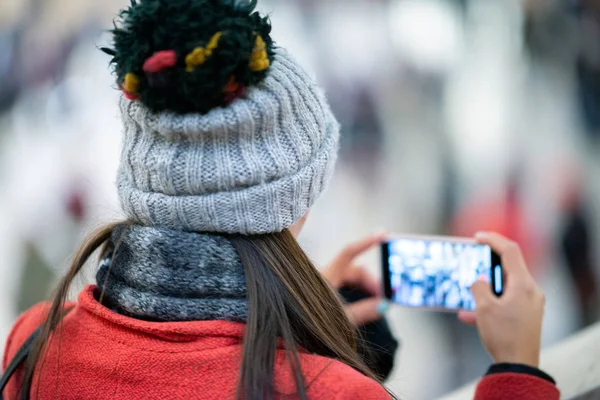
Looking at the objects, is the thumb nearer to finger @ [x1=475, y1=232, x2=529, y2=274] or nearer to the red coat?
finger @ [x1=475, y1=232, x2=529, y2=274]

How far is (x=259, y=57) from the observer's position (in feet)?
2.79

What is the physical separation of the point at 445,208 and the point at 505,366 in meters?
2.09

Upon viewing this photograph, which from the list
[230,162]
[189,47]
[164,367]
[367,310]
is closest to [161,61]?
[189,47]

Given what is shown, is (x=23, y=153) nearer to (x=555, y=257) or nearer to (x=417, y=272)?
(x=417, y=272)

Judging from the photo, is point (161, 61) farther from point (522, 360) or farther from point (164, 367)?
point (522, 360)

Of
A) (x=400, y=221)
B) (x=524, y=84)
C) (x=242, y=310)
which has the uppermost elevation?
(x=524, y=84)

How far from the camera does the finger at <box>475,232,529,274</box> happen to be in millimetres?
1141

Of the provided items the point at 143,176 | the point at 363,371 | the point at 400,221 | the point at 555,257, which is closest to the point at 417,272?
the point at 363,371

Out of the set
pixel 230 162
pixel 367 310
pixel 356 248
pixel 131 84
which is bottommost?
pixel 367 310

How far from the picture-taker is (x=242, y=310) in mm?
816

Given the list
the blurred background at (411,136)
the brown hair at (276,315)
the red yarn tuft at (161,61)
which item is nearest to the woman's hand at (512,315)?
the brown hair at (276,315)

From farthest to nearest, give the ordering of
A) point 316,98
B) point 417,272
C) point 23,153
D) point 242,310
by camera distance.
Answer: point 23,153
point 417,272
point 316,98
point 242,310

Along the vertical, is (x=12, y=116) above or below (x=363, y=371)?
above

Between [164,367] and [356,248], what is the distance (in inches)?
25.7
